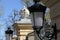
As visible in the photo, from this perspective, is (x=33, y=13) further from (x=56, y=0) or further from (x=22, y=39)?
(x=22, y=39)

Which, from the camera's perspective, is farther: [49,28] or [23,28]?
[23,28]

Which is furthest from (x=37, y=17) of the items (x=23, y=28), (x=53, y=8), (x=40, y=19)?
(x=23, y=28)

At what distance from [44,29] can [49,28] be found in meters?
0.15

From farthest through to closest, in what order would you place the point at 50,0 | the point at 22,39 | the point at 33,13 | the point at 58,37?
the point at 22,39, the point at 33,13, the point at 50,0, the point at 58,37

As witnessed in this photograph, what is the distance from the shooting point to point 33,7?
18.6ft

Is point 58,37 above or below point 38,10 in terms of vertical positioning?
below

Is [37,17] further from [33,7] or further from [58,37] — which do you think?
[58,37]

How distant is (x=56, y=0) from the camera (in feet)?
16.3

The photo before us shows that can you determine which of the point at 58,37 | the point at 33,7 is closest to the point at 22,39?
the point at 33,7

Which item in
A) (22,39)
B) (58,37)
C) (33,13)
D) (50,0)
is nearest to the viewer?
(58,37)

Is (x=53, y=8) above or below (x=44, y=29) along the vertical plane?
above

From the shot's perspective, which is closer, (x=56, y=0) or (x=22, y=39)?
(x=56, y=0)

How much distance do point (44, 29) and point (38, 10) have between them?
375 mm

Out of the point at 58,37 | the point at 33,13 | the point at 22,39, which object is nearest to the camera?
the point at 58,37
